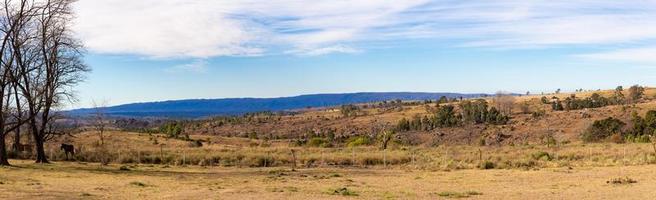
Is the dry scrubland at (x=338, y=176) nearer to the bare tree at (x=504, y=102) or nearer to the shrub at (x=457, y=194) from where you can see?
the shrub at (x=457, y=194)

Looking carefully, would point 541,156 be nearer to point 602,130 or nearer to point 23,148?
point 602,130

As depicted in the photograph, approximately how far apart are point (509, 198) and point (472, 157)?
26608 millimetres

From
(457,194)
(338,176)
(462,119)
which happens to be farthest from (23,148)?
(462,119)

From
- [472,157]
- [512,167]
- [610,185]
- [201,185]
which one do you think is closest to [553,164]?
[512,167]

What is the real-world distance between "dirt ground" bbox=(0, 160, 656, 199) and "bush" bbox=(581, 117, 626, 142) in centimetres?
3273

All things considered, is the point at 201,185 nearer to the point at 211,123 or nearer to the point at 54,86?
the point at 54,86

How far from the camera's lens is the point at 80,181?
28.0 metres

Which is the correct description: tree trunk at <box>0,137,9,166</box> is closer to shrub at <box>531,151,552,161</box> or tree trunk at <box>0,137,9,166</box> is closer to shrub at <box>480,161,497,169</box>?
shrub at <box>480,161,497,169</box>

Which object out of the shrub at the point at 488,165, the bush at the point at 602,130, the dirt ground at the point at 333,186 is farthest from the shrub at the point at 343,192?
the bush at the point at 602,130

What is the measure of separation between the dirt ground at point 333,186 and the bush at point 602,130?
32.7 metres

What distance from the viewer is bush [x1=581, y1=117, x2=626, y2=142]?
212 ft

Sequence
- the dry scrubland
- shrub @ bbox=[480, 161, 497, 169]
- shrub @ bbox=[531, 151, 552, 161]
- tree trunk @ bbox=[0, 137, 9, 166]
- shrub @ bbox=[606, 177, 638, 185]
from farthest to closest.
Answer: shrub @ bbox=[531, 151, 552, 161], shrub @ bbox=[480, 161, 497, 169], tree trunk @ bbox=[0, 137, 9, 166], shrub @ bbox=[606, 177, 638, 185], the dry scrubland

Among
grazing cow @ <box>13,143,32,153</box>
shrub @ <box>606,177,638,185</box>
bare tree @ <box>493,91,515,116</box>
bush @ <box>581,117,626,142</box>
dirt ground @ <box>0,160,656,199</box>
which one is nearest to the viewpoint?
dirt ground @ <box>0,160,656,199</box>

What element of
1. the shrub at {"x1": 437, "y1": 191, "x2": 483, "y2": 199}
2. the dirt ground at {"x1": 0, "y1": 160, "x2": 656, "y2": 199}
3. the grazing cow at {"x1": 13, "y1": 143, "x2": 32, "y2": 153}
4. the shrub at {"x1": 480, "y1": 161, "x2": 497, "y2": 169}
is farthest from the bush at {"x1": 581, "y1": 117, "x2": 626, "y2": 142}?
the grazing cow at {"x1": 13, "y1": 143, "x2": 32, "y2": 153}
